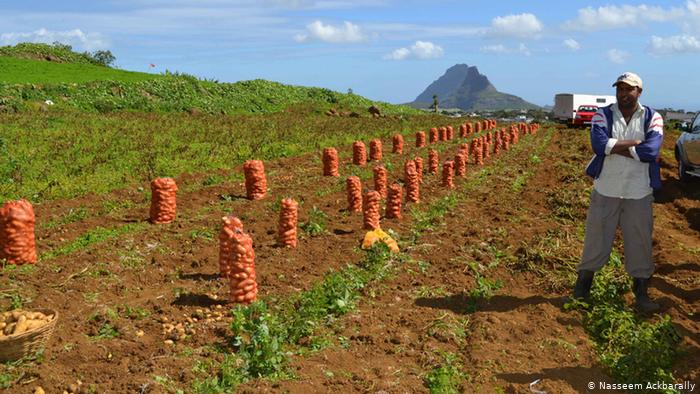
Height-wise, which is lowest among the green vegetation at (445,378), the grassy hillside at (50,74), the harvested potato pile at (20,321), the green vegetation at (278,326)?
the green vegetation at (445,378)

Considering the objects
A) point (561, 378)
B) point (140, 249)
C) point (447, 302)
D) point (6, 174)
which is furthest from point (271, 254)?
point (6, 174)

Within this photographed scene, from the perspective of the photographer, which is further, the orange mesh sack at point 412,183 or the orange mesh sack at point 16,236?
the orange mesh sack at point 412,183

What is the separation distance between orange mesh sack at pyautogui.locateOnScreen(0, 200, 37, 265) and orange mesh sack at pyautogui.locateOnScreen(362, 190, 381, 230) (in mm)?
4545

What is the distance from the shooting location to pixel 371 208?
29.8 feet

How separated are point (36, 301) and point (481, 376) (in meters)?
4.45

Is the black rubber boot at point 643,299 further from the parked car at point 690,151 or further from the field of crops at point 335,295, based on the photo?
the parked car at point 690,151

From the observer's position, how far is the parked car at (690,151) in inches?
536

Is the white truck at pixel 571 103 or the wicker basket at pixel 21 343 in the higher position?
the white truck at pixel 571 103

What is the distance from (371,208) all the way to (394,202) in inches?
45.8

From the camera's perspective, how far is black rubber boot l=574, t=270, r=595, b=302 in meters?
6.26

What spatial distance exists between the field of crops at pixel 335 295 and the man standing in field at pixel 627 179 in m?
0.52

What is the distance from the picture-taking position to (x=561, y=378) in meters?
4.74

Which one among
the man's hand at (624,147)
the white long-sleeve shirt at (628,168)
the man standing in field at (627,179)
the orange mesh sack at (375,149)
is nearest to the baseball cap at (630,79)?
the man standing in field at (627,179)

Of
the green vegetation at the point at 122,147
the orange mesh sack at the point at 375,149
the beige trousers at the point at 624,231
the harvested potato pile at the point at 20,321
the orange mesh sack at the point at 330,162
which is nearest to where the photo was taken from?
the harvested potato pile at the point at 20,321
